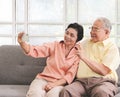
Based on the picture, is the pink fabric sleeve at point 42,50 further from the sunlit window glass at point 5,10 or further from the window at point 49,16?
the sunlit window glass at point 5,10

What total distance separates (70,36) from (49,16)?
111 centimetres

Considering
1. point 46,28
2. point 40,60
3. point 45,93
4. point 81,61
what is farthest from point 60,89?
point 46,28

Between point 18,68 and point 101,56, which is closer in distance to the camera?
point 101,56

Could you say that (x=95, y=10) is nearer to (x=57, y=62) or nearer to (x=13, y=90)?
(x=57, y=62)

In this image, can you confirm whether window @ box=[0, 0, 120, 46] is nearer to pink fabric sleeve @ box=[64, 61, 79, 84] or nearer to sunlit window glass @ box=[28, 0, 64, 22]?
sunlit window glass @ box=[28, 0, 64, 22]

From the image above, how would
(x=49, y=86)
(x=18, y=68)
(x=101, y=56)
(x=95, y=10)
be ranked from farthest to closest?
1. (x=95, y=10)
2. (x=18, y=68)
3. (x=101, y=56)
4. (x=49, y=86)

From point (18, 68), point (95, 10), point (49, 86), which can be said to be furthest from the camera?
point (95, 10)

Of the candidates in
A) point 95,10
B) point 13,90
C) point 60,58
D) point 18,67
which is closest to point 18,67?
point 18,67

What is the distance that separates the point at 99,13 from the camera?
3.76 metres

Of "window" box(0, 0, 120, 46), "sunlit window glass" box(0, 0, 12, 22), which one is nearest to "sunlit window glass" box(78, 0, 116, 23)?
"window" box(0, 0, 120, 46)

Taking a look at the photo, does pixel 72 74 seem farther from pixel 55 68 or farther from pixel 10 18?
pixel 10 18

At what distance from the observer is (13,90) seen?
2.69m

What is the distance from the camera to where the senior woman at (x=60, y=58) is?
2.71m

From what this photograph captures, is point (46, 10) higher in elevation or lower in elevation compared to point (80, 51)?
higher
